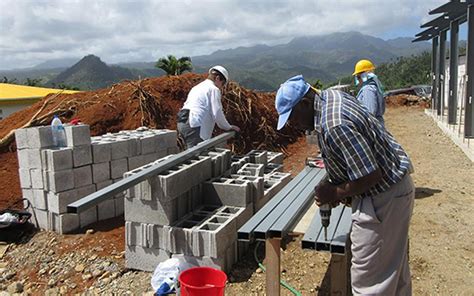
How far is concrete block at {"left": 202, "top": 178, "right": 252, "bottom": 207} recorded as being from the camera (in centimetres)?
471

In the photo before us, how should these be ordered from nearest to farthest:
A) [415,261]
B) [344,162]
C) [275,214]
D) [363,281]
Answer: [344,162] → [363,281] → [275,214] → [415,261]

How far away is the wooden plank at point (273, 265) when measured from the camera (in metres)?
3.11

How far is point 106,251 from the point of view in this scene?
15.8 feet

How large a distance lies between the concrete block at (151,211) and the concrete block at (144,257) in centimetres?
32


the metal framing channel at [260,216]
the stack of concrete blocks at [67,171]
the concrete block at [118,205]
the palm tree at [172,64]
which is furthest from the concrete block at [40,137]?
the palm tree at [172,64]

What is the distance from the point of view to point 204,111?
555 centimetres

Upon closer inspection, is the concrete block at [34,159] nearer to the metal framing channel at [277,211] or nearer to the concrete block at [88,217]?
A: the concrete block at [88,217]

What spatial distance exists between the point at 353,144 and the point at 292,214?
1287 millimetres

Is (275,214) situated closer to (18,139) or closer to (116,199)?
(116,199)

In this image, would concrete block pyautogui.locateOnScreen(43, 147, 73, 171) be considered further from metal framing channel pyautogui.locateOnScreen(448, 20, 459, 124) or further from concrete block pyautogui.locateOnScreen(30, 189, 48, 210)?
metal framing channel pyautogui.locateOnScreen(448, 20, 459, 124)

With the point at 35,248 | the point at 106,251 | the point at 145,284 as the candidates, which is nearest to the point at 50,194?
the point at 35,248

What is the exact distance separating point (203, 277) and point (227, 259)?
792 mm

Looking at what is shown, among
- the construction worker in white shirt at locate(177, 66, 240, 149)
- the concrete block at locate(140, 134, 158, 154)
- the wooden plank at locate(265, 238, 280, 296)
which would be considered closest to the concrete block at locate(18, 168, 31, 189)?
the concrete block at locate(140, 134, 158, 154)

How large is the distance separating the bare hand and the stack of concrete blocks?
145 inches
